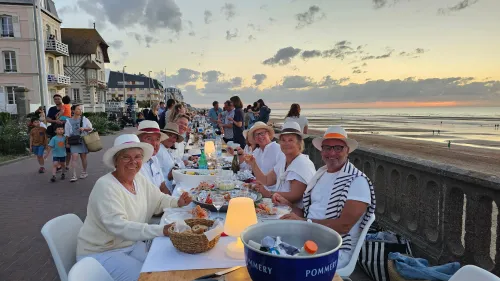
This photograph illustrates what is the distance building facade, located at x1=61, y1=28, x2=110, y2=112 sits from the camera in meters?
41.2

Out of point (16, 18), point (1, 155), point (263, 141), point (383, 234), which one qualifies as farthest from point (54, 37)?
point (383, 234)

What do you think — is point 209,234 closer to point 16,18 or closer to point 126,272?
point 126,272

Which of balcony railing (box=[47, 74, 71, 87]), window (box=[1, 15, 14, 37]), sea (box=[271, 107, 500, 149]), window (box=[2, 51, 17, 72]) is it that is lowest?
sea (box=[271, 107, 500, 149])

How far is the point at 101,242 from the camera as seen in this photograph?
2346mm

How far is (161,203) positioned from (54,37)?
116 ft

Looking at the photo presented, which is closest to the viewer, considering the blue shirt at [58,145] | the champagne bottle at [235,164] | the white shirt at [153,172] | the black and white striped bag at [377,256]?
the black and white striped bag at [377,256]

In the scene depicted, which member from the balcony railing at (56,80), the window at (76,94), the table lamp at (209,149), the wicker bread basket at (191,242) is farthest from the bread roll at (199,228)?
the window at (76,94)

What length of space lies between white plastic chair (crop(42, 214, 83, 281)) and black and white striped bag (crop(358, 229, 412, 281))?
268 centimetres

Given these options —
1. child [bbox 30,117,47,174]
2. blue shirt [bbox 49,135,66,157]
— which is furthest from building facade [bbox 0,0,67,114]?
blue shirt [bbox 49,135,66,157]

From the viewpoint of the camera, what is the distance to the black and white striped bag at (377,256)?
315 cm

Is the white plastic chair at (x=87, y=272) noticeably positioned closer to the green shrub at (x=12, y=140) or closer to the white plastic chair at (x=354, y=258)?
the white plastic chair at (x=354, y=258)

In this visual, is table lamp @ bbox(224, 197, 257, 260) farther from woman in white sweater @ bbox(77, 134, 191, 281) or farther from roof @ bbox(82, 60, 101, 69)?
roof @ bbox(82, 60, 101, 69)

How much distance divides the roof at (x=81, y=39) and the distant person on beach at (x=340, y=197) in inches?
1804

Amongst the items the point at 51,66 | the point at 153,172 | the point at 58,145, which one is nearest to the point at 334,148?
the point at 153,172
